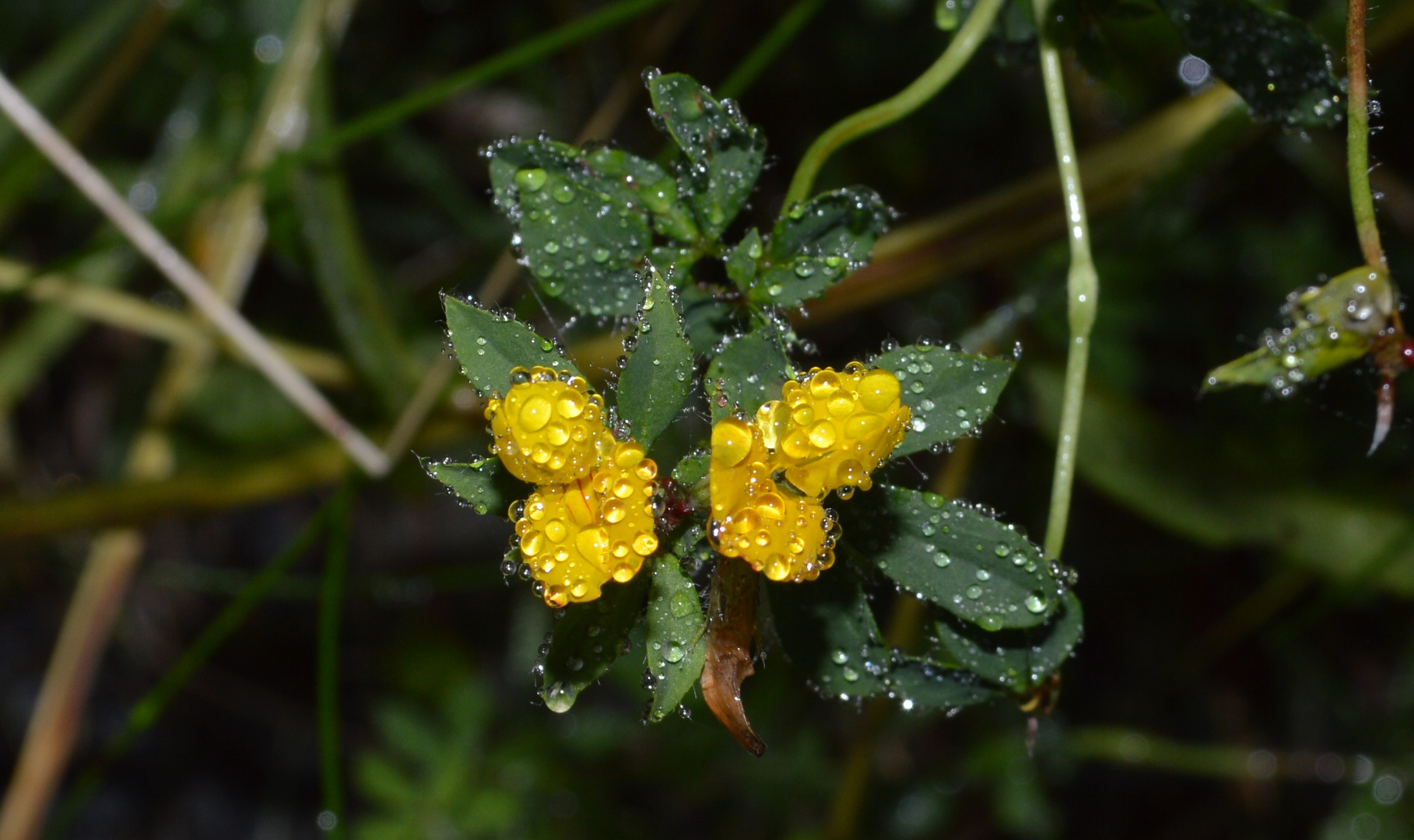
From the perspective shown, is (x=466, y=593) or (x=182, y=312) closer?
(x=182, y=312)

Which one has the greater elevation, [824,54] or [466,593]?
[824,54]

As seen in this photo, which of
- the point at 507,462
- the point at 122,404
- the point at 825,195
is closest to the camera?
the point at 507,462

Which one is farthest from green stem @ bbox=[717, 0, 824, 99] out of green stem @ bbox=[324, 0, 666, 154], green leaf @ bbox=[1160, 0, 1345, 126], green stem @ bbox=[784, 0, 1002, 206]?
green leaf @ bbox=[1160, 0, 1345, 126]

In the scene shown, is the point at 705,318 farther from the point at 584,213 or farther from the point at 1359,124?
the point at 1359,124

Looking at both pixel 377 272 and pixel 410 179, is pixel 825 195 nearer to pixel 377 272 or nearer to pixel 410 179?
pixel 377 272

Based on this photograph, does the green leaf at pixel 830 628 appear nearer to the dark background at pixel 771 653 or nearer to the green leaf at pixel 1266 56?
the green leaf at pixel 1266 56

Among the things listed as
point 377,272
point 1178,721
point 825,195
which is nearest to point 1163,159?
point 825,195
